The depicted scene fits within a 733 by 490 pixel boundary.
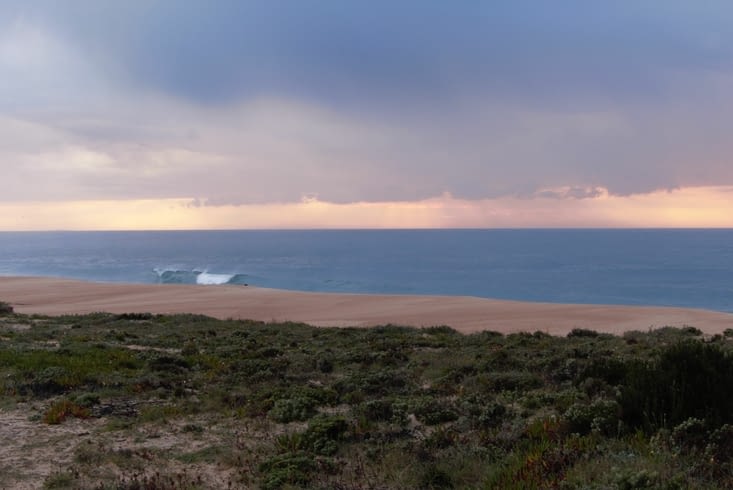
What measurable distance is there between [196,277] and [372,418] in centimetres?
8686

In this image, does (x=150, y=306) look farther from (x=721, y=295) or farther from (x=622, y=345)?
(x=721, y=295)

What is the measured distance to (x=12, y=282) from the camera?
65312 millimetres

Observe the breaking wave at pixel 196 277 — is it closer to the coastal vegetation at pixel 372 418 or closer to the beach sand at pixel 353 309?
the beach sand at pixel 353 309

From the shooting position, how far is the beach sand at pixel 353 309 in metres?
31.0

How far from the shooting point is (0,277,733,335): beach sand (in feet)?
102

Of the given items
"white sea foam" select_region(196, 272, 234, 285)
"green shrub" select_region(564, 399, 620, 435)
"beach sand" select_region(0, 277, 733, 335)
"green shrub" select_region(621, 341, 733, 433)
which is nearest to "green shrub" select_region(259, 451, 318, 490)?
Result: "green shrub" select_region(564, 399, 620, 435)

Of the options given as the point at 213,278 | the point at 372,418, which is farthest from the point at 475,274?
the point at 372,418

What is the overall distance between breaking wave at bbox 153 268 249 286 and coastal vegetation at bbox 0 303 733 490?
236 ft

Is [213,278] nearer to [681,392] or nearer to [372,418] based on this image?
[372,418]

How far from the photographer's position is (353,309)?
137 ft

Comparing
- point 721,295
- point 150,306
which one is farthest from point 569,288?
point 150,306

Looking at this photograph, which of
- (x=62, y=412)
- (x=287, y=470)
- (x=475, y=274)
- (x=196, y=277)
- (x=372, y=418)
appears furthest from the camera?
(x=475, y=274)

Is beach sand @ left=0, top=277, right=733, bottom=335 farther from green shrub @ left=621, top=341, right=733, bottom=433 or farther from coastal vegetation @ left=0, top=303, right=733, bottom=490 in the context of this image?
→ green shrub @ left=621, top=341, right=733, bottom=433

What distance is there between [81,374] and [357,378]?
541cm
